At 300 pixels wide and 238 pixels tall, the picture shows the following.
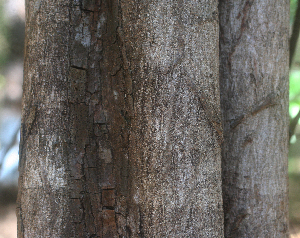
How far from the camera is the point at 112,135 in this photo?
0.79 metres

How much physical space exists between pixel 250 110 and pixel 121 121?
432mm

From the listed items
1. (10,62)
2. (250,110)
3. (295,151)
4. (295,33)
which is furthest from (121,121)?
(295,151)

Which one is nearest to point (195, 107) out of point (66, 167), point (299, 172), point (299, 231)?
point (66, 167)

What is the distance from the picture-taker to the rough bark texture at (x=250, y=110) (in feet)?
3.08

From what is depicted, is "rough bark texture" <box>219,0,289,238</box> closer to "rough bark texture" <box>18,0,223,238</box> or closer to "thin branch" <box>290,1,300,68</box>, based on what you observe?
"rough bark texture" <box>18,0,223,238</box>

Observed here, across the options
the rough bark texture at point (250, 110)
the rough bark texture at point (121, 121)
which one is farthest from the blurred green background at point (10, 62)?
the rough bark texture at point (121, 121)

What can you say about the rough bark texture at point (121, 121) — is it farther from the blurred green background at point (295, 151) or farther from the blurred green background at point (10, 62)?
the blurred green background at point (295, 151)

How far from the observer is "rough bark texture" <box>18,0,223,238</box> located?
2.34 feet

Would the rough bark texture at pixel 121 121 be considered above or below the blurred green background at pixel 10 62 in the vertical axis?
below

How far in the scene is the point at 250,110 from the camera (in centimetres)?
94

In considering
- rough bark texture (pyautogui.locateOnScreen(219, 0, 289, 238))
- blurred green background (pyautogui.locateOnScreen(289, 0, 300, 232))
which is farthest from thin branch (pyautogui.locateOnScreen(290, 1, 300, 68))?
rough bark texture (pyautogui.locateOnScreen(219, 0, 289, 238))

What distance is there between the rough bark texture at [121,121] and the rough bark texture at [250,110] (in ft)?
0.62

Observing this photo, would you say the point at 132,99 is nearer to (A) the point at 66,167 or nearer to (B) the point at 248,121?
(A) the point at 66,167

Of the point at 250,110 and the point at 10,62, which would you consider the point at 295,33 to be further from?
the point at 10,62
